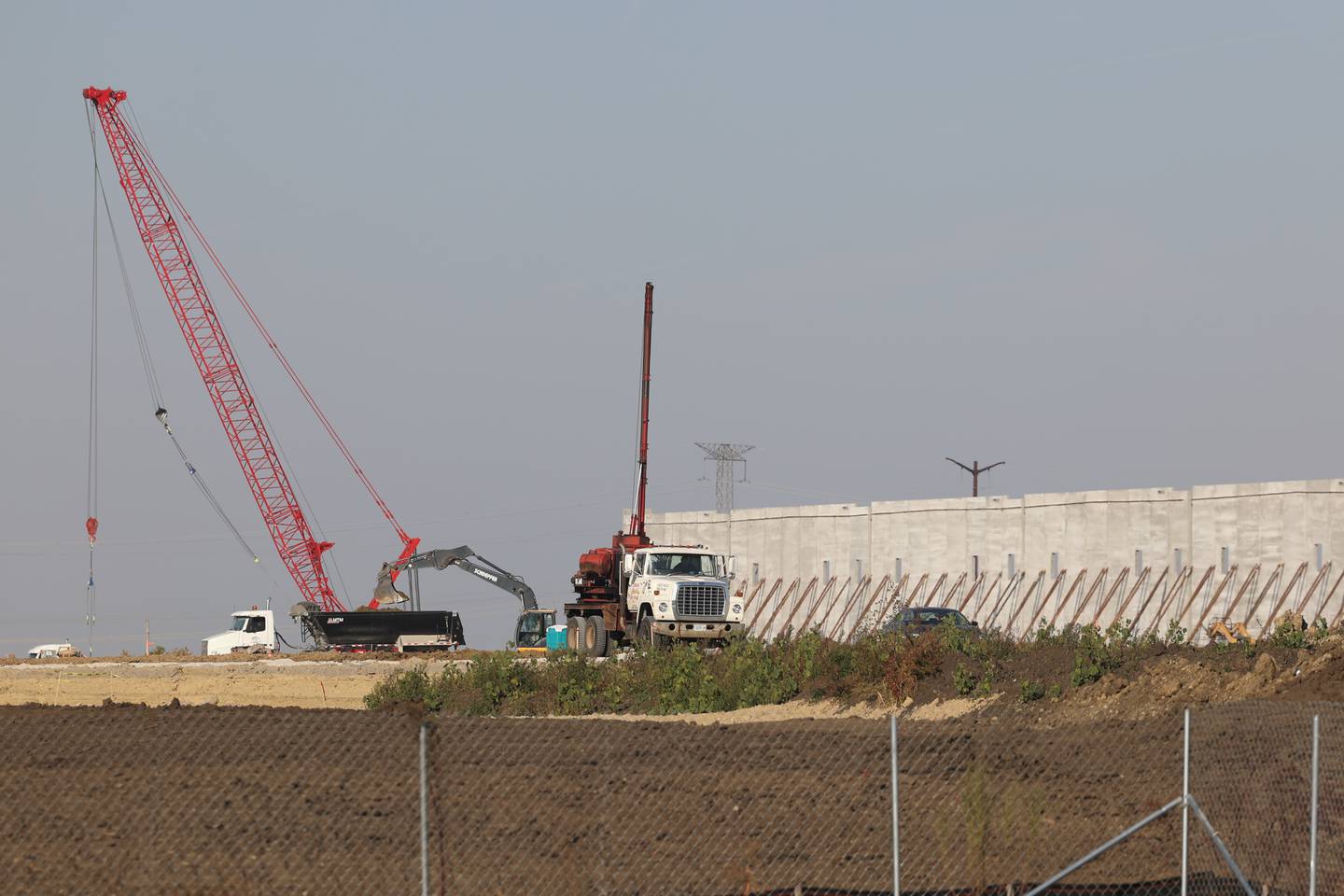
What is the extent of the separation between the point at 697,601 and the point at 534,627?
1465 cm

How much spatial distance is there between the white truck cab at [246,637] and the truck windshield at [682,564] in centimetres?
2598

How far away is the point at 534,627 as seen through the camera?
55.0 m

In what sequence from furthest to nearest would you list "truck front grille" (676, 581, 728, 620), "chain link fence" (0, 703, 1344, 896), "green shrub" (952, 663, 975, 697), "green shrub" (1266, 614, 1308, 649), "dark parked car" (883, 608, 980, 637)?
"truck front grille" (676, 581, 728, 620)
"dark parked car" (883, 608, 980, 637)
"green shrub" (952, 663, 975, 697)
"green shrub" (1266, 614, 1308, 649)
"chain link fence" (0, 703, 1344, 896)

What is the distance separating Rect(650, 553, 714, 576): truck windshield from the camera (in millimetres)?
42219

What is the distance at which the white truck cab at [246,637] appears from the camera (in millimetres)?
63250

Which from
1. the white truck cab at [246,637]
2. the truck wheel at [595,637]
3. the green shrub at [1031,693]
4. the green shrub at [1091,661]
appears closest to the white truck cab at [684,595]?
the truck wheel at [595,637]

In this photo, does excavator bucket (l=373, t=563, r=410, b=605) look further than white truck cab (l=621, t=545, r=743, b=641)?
Yes

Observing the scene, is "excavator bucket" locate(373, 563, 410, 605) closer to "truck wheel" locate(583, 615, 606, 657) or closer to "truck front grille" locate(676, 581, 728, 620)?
"truck wheel" locate(583, 615, 606, 657)

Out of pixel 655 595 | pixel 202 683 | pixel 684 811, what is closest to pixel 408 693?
pixel 655 595

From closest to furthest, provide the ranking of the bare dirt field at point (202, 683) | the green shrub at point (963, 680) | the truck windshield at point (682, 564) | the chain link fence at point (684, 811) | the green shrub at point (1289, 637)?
the chain link fence at point (684, 811) < the green shrub at point (1289, 637) < the green shrub at point (963, 680) < the truck windshield at point (682, 564) < the bare dirt field at point (202, 683)

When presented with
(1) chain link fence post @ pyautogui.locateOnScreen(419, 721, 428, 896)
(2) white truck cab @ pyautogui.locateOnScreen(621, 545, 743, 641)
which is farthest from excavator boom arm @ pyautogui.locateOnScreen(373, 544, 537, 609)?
(1) chain link fence post @ pyautogui.locateOnScreen(419, 721, 428, 896)

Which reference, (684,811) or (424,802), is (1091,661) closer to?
(684,811)

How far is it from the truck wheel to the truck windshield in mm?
3087

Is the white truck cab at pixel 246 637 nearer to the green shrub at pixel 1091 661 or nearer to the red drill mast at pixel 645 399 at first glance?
the red drill mast at pixel 645 399
